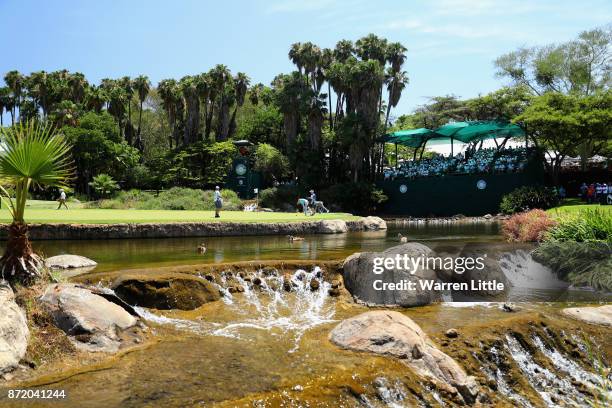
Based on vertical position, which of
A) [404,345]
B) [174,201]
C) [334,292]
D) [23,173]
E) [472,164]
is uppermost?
[472,164]

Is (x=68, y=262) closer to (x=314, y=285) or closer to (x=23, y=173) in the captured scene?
(x=23, y=173)

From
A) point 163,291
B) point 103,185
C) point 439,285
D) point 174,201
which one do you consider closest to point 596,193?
point 439,285

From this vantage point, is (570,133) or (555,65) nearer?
(570,133)

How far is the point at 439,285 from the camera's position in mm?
12344

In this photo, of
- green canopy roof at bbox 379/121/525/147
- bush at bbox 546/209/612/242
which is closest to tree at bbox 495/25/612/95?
green canopy roof at bbox 379/121/525/147

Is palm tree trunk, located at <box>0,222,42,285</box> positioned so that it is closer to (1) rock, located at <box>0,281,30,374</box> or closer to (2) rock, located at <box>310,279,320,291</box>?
(1) rock, located at <box>0,281,30,374</box>

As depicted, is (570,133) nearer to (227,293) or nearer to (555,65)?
(555,65)

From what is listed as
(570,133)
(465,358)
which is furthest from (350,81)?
(465,358)

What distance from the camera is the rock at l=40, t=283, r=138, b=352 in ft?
26.2

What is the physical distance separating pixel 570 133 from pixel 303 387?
36.6 meters

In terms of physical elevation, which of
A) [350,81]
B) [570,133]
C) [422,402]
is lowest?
[422,402]

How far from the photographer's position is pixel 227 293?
12.0m

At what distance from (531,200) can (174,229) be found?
2515 cm

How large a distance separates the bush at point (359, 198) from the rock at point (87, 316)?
114 feet
